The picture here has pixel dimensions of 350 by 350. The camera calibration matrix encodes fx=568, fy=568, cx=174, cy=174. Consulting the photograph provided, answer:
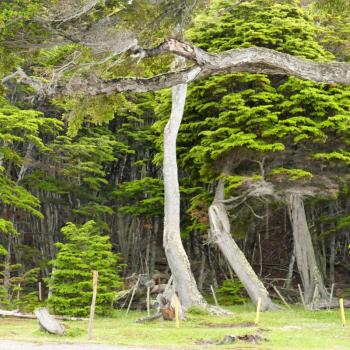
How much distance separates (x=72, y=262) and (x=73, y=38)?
9.13 m

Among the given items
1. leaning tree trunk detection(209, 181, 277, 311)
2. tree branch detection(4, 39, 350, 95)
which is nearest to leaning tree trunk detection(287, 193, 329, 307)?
leaning tree trunk detection(209, 181, 277, 311)

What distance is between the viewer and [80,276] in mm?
17734

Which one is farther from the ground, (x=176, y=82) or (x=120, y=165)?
(x=120, y=165)

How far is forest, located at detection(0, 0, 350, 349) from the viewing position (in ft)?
31.9

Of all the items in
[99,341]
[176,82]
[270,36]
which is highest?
[270,36]

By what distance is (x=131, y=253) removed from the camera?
1118 inches

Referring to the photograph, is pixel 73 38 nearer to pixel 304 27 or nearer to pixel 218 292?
pixel 304 27

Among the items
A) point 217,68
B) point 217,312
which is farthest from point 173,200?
point 217,68

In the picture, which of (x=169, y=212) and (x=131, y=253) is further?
(x=131, y=253)

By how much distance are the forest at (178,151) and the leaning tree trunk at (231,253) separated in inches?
1.9

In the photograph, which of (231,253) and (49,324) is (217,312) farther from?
(49,324)

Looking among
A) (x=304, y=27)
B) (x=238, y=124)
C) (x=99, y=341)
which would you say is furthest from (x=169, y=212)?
(x=99, y=341)

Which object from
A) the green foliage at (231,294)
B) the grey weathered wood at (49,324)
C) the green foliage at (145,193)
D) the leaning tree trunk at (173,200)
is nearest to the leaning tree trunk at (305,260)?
the green foliage at (231,294)

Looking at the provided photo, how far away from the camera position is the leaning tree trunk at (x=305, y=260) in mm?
19094
